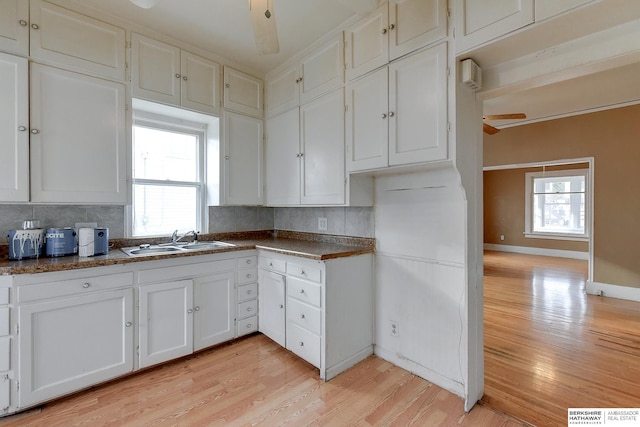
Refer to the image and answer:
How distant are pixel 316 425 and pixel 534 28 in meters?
2.35

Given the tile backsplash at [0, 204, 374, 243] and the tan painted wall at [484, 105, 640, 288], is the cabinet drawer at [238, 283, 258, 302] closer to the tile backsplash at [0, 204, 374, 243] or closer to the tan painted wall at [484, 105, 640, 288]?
the tile backsplash at [0, 204, 374, 243]

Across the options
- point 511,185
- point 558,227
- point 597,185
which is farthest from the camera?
point 511,185

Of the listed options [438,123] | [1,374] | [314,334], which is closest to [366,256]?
[314,334]

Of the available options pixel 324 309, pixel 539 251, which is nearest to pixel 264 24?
pixel 324 309

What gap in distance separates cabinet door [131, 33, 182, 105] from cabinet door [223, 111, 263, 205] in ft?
1.69

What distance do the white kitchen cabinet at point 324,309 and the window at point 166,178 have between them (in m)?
1.12

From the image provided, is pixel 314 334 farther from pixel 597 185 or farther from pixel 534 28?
pixel 597 185

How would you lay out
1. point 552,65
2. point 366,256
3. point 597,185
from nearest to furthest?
point 552,65, point 366,256, point 597,185

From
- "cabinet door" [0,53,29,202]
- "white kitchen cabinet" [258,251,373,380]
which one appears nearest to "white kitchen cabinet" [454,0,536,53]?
"white kitchen cabinet" [258,251,373,380]

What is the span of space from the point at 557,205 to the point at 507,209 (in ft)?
3.49

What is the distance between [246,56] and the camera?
2.75 meters

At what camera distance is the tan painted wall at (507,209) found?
295 inches

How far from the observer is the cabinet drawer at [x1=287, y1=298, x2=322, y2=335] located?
216 cm

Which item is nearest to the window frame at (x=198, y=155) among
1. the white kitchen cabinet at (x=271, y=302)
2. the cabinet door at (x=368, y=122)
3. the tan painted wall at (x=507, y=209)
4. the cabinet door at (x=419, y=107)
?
A: the white kitchen cabinet at (x=271, y=302)
